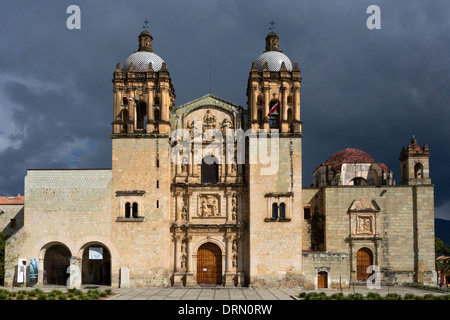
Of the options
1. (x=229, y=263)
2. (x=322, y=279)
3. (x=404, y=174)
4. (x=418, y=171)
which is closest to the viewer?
(x=322, y=279)

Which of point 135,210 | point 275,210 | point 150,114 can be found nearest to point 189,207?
point 135,210

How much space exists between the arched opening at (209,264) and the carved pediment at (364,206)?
36.4 ft

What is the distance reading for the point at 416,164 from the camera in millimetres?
40469

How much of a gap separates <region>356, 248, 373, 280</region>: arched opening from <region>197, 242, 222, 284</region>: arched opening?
10.8 meters

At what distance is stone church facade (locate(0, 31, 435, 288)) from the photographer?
35094 mm

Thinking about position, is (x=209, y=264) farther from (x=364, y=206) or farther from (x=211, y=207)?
(x=364, y=206)

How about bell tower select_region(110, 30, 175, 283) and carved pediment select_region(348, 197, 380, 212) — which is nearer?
bell tower select_region(110, 30, 175, 283)

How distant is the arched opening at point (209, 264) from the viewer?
1433 inches

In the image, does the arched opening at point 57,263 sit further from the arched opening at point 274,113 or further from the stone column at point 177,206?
the arched opening at point 274,113

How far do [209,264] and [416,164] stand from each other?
745 inches

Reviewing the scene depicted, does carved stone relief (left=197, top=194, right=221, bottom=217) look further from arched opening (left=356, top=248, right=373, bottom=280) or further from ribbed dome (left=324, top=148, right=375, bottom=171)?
ribbed dome (left=324, top=148, right=375, bottom=171)

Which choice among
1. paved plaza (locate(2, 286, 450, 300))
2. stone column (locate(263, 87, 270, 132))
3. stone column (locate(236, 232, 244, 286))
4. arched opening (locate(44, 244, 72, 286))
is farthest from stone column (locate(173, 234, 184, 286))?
stone column (locate(263, 87, 270, 132))

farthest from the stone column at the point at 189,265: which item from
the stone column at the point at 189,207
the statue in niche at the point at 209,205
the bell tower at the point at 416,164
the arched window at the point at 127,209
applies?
the bell tower at the point at 416,164

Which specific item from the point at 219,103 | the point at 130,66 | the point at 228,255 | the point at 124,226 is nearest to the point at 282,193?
the point at 228,255
